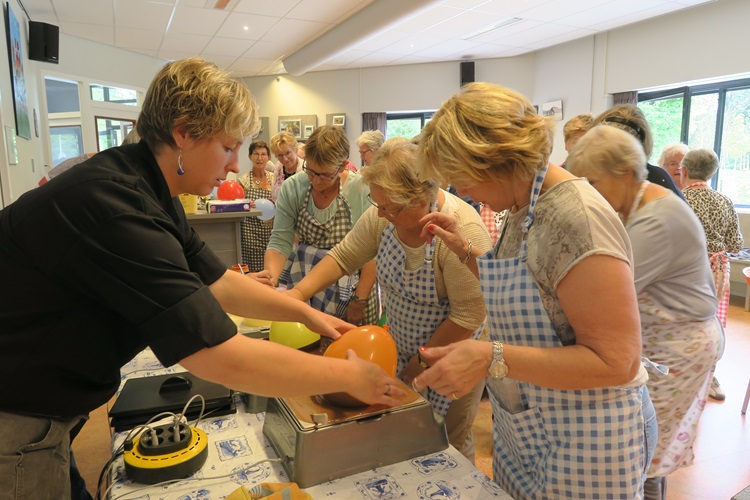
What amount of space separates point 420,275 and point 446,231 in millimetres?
222

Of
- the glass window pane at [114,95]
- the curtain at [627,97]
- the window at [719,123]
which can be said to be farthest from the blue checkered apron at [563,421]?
the glass window pane at [114,95]

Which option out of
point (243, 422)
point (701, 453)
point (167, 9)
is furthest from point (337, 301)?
point (167, 9)

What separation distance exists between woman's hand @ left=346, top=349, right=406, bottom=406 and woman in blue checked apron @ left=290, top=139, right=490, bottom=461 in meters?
0.37

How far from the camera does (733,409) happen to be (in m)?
3.32

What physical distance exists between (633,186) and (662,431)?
33.5 inches

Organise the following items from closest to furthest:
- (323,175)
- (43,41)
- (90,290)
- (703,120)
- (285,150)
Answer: (90,290) → (323,175) → (285,150) → (43,41) → (703,120)

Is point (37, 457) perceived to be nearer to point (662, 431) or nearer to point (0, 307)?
point (0, 307)

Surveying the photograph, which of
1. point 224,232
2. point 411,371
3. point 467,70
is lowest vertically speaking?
point 411,371

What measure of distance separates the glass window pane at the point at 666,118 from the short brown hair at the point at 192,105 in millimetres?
7161

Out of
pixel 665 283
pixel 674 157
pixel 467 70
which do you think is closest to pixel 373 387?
pixel 665 283

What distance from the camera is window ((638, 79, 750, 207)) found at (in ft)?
20.7

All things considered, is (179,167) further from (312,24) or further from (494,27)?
(494,27)

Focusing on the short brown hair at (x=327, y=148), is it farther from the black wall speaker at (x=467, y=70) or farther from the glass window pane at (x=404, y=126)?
the glass window pane at (x=404, y=126)

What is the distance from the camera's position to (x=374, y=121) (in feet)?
30.6
